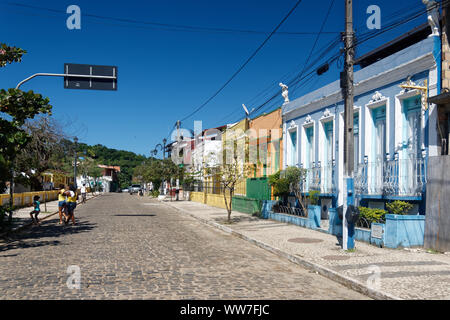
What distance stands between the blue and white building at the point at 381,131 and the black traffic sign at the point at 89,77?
8.35 meters

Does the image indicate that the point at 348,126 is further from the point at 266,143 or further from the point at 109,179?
the point at 109,179

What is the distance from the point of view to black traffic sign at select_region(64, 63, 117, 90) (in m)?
14.6

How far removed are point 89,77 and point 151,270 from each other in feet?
29.4

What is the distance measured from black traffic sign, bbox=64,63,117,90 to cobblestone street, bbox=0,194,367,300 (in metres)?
5.16

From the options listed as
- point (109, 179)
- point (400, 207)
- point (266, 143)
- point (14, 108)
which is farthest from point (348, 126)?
point (109, 179)

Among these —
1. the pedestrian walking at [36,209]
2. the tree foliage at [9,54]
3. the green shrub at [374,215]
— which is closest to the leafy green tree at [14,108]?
the tree foliage at [9,54]

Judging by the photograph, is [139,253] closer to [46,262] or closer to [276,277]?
[46,262]

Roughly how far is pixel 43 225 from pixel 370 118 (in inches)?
525

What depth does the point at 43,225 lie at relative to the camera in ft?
56.3

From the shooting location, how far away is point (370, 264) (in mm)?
8602

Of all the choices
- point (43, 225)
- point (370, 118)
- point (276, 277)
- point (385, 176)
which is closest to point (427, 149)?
point (385, 176)

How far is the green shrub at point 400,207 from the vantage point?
439 inches

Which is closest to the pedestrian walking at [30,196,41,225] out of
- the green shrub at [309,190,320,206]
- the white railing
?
the green shrub at [309,190,320,206]

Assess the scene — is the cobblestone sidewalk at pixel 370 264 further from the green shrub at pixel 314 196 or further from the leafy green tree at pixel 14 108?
the leafy green tree at pixel 14 108
